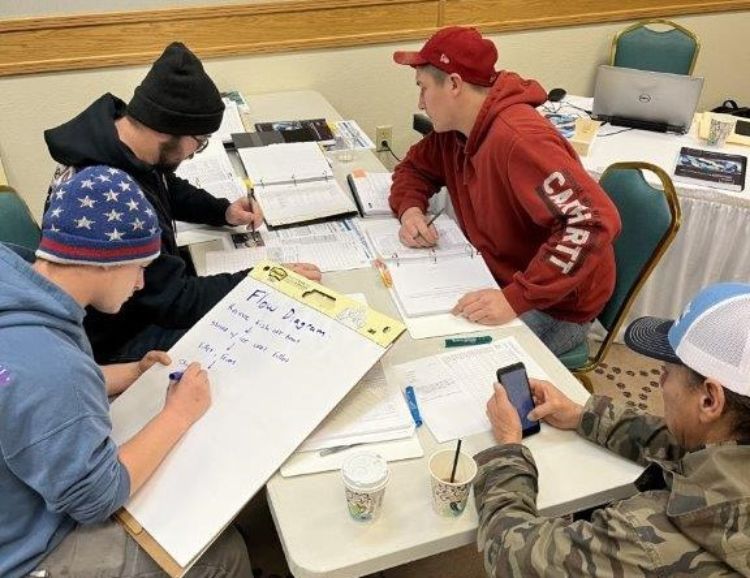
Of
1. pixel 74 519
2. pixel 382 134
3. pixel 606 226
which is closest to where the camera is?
pixel 74 519

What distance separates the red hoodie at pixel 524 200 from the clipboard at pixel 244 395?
0.48 metres

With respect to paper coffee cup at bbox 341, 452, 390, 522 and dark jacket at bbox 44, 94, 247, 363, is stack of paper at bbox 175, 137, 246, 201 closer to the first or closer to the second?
dark jacket at bbox 44, 94, 247, 363

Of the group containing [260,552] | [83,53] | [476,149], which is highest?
[83,53]

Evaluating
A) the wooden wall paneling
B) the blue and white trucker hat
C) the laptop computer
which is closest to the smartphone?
the blue and white trucker hat

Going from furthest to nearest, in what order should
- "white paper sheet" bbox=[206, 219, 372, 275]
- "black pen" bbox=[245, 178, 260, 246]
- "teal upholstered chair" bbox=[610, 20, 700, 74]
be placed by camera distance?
"teal upholstered chair" bbox=[610, 20, 700, 74] → "black pen" bbox=[245, 178, 260, 246] → "white paper sheet" bbox=[206, 219, 372, 275]

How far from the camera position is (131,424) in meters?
1.15

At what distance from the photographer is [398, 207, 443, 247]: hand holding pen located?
170 cm

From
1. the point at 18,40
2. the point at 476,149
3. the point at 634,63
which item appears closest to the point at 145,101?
the point at 476,149

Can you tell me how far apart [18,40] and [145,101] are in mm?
1351

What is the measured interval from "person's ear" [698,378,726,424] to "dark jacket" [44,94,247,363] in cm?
95

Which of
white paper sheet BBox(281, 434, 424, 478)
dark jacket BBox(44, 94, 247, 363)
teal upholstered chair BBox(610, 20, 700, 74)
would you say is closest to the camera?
white paper sheet BBox(281, 434, 424, 478)

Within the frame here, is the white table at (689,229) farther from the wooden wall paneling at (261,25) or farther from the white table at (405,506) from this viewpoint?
the white table at (405,506)

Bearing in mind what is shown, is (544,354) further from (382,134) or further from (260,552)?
(382,134)

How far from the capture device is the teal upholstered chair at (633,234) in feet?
5.42
